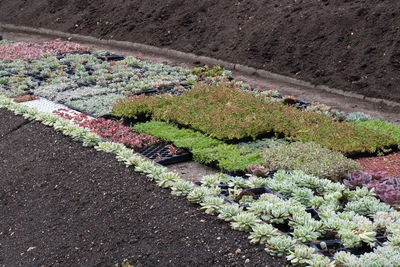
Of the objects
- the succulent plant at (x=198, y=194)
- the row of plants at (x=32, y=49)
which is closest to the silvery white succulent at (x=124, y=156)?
the succulent plant at (x=198, y=194)

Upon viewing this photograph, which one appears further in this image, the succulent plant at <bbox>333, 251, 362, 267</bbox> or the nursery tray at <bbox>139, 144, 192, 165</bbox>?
the nursery tray at <bbox>139, 144, 192, 165</bbox>

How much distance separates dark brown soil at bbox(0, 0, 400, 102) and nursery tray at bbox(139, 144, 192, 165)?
552cm

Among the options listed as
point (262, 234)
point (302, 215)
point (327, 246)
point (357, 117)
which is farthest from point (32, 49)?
point (327, 246)

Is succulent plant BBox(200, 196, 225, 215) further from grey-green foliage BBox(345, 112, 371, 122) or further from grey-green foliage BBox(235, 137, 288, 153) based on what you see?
grey-green foliage BBox(345, 112, 371, 122)

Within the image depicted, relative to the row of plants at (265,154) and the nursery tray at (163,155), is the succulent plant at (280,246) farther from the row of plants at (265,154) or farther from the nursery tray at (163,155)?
the nursery tray at (163,155)

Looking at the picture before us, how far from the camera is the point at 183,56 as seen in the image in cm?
1631

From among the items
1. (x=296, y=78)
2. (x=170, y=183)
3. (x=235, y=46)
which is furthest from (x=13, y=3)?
(x=170, y=183)

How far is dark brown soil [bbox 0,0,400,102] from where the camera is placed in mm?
12391

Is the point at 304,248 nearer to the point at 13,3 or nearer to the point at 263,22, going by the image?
the point at 263,22

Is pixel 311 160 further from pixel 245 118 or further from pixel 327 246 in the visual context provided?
pixel 327 246

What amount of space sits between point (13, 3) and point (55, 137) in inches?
809

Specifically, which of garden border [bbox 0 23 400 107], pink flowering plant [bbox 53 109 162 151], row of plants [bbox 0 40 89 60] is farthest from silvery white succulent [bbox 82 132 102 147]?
row of plants [bbox 0 40 89 60]

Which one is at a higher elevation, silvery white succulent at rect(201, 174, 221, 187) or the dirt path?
silvery white succulent at rect(201, 174, 221, 187)

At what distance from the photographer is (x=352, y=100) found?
38.1ft
